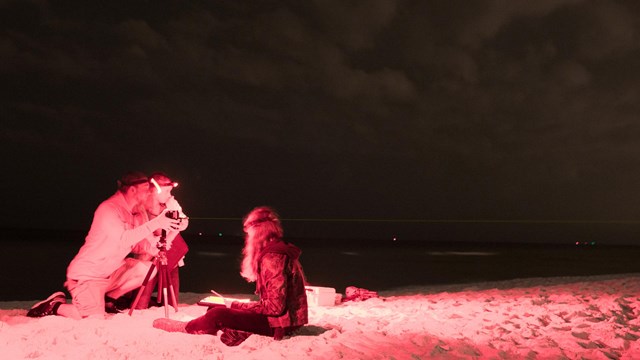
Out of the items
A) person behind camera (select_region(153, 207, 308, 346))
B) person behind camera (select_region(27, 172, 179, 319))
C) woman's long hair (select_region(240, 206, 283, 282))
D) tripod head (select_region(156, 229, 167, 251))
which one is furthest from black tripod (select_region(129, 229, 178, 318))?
woman's long hair (select_region(240, 206, 283, 282))

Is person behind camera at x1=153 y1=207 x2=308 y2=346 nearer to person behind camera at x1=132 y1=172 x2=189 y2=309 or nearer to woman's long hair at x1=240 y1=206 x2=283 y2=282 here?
woman's long hair at x1=240 y1=206 x2=283 y2=282

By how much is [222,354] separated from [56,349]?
4.78ft

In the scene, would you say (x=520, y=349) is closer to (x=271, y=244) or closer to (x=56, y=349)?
(x=271, y=244)

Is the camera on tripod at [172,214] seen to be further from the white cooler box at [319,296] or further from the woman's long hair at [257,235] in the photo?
the white cooler box at [319,296]

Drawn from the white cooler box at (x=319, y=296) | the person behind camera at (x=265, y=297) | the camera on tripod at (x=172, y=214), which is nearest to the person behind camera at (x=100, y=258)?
the camera on tripod at (x=172, y=214)

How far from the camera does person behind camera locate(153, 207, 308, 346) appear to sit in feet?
16.3

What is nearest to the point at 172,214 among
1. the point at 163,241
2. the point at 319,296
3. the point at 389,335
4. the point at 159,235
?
the point at 163,241

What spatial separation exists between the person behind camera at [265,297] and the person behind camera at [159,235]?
1069 mm

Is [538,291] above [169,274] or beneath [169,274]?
beneath

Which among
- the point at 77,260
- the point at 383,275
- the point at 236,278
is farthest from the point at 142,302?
the point at 383,275

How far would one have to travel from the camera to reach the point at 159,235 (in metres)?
6.32

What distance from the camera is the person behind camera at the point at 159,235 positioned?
608 centimetres

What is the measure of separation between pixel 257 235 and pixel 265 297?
60cm

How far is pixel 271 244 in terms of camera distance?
505 centimetres
